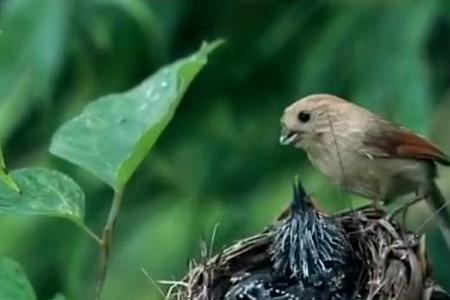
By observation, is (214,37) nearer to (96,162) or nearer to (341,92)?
(341,92)

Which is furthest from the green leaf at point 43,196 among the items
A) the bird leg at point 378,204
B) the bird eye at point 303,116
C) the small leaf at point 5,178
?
the bird eye at point 303,116

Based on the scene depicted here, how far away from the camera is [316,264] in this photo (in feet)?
11.3

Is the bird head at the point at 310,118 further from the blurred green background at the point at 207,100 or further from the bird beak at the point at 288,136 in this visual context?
the blurred green background at the point at 207,100

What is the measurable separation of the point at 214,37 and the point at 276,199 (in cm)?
73

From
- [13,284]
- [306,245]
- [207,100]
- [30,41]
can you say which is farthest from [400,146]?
[207,100]

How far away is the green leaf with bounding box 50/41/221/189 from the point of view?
322cm

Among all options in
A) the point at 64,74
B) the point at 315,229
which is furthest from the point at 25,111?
the point at 315,229

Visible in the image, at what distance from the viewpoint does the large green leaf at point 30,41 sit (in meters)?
5.77

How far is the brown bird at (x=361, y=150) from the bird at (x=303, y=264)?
1.93 ft

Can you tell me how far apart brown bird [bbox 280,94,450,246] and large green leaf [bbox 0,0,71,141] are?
5.37 ft

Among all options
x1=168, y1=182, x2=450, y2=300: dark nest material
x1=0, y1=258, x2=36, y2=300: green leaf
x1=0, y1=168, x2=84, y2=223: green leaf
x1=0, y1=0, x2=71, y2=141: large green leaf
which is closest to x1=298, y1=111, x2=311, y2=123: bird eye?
x1=168, y1=182, x2=450, y2=300: dark nest material

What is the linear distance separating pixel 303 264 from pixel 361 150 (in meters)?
0.85

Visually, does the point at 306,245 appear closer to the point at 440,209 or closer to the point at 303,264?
the point at 303,264

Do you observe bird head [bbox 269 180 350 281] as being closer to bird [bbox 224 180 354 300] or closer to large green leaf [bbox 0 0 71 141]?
bird [bbox 224 180 354 300]
